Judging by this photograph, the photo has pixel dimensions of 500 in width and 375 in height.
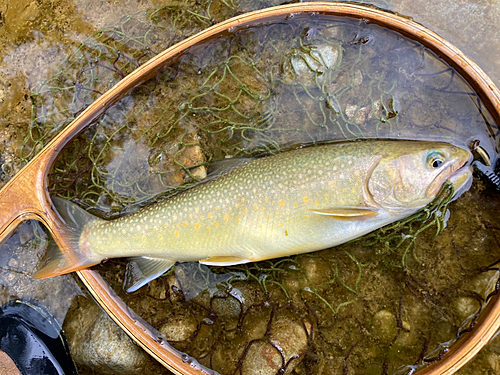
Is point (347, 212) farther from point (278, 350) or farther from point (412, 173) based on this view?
point (278, 350)

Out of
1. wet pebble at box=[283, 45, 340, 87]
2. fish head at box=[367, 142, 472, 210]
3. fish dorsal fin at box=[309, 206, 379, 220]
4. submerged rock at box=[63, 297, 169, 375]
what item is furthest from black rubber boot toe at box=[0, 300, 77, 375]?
wet pebble at box=[283, 45, 340, 87]

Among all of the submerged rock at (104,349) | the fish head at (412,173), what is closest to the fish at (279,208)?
the fish head at (412,173)

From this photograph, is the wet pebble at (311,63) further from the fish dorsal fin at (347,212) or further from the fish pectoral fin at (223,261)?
the fish pectoral fin at (223,261)

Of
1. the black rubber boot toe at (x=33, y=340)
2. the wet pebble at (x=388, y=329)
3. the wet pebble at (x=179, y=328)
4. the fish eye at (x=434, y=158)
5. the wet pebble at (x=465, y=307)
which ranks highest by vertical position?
the fish eye at (x=434, y=158)

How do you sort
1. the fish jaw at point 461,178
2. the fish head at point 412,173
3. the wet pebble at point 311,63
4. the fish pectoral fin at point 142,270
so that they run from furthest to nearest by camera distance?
the wet pebble at point 311,63, the fish pectoral fin at point 142,270, the fish jaw at point 461,178, the fish head at point 412,173

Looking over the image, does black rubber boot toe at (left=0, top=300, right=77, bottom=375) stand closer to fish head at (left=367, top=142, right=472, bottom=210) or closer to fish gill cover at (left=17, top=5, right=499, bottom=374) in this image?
fish gill cover at (left=17, top=5, right=499, bottom=374)

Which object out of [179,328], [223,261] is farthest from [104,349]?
[223,261]
